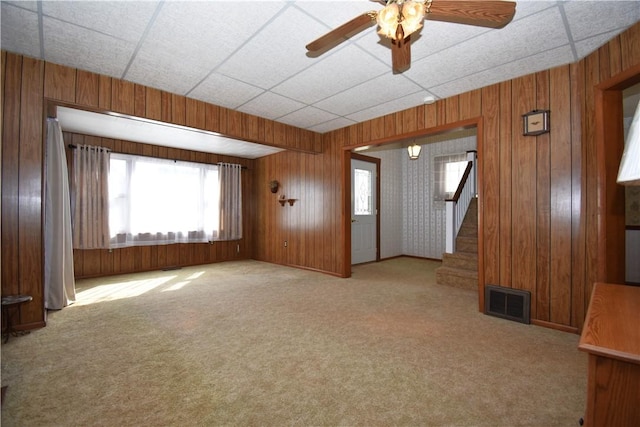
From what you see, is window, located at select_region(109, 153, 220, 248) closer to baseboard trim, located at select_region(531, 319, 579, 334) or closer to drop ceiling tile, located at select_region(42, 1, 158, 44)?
drop ceiling tile, located at select_region(42, 1, 158, 44)

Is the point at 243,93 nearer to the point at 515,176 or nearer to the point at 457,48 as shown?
the point at 457,48

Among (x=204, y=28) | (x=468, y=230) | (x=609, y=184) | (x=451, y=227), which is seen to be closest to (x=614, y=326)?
(x=609, y=184)

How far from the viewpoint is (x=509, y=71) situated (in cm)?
272

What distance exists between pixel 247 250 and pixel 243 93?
14.1ft

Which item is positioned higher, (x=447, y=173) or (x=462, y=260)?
(x=447, y=173)

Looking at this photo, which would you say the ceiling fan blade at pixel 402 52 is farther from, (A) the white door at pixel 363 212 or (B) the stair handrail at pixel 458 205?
(A) the white door at pixel 363 212

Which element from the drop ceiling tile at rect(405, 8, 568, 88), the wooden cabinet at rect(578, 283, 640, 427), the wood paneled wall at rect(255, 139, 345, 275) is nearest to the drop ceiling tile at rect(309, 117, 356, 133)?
the wood paneled wall at rect(255, 139, 345, 275)

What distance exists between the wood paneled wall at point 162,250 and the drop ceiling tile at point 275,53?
11.4 ft

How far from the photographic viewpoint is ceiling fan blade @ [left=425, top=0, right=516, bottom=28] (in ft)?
4.96

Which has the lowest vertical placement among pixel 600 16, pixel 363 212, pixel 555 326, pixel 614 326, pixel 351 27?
pixel 555 326

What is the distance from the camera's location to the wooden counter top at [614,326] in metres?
0.89

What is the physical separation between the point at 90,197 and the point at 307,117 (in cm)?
380

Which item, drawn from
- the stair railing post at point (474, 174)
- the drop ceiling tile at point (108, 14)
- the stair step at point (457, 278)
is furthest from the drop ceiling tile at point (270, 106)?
the stair railing post at point (474, 174)

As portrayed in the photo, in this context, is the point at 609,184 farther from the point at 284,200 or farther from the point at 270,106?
the point at 284,200
